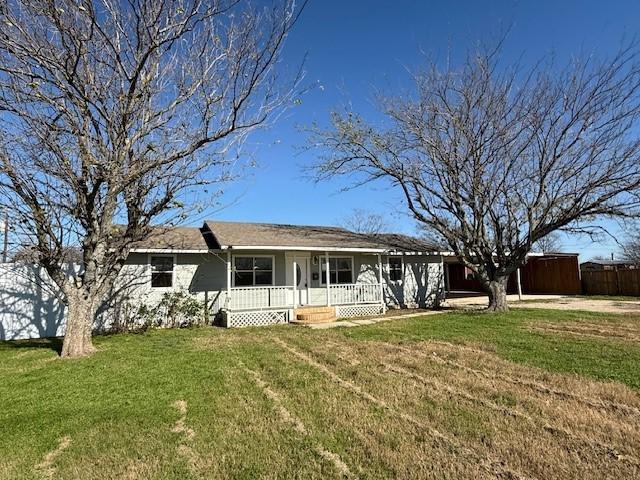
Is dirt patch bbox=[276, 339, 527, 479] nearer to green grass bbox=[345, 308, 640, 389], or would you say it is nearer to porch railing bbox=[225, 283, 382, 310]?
green grass bbox=[345, 308, 640, 389]

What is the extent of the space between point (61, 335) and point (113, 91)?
779 cm

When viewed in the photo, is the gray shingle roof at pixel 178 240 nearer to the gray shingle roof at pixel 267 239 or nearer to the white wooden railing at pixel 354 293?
the gray shingle roof at pixel 267 239

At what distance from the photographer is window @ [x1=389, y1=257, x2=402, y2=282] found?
1759 centimetres

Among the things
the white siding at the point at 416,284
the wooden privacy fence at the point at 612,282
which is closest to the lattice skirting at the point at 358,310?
the white siding at the point at 416,284

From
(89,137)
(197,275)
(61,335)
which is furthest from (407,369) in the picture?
(61,335)

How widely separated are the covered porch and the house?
0.03 metres

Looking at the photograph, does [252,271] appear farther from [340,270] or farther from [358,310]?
[358,310]

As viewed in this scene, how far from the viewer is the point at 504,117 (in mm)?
13852

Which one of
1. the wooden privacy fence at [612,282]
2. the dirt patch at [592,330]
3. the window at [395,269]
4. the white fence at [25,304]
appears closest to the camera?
the dirt patch at [592,330]

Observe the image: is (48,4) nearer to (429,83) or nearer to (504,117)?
(429,83)

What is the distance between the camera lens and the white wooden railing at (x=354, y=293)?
1509cm

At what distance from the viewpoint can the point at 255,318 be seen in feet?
43.8

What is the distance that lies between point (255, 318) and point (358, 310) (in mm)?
4068

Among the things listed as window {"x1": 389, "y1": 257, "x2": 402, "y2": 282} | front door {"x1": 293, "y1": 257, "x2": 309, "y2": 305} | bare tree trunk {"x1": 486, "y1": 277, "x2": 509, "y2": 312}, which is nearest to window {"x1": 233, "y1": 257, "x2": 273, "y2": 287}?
front door {"x1": 293, "y1": 257, "x2": 309, "y2": 305}
